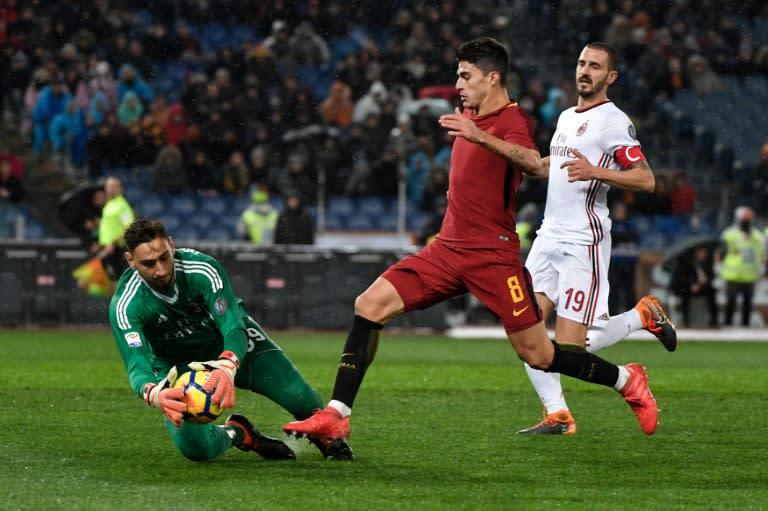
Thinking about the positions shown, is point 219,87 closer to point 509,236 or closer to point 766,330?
point 766,330

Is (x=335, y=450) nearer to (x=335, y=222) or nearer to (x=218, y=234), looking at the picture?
(x=335, y=222)

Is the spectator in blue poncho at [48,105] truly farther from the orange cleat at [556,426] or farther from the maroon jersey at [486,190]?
the maroon jersey at [486,190]

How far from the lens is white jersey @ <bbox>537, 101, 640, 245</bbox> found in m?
8.81

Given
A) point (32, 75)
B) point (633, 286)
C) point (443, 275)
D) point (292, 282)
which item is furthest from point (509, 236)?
point (32, 75)

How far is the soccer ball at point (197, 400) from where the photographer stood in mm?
6715

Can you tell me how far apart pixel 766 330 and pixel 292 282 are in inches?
296

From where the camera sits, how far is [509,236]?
7828 millimetres

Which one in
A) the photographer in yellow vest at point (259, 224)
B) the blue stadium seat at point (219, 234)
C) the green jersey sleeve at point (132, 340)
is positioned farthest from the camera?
the blue stadium seat at point (219, 234)

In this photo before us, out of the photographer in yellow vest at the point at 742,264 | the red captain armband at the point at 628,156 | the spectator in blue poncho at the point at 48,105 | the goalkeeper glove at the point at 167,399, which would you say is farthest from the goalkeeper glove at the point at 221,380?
the spectator in blue poncho at the point at 48,105

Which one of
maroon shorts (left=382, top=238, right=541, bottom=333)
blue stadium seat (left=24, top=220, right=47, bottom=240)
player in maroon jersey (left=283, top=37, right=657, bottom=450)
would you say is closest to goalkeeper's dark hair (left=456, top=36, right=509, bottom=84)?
player in maroon jersey (left=283, top=37, right=657, bottom=450)

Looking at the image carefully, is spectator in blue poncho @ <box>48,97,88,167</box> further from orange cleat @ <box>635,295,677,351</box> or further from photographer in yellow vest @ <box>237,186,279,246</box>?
orange cleat @ <box>635,295,677,351</box>

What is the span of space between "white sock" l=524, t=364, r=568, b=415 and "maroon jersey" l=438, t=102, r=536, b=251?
161 cm

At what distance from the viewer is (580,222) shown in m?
8.91

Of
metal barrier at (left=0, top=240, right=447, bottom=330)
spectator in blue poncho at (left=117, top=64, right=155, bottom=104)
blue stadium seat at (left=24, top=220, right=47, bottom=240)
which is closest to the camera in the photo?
metal barrier at (left=0, top=240, right=447, bottom=330)
